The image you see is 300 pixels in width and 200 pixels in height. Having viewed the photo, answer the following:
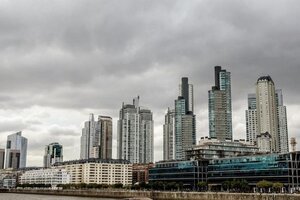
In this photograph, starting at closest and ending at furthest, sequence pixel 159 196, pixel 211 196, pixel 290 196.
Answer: pixel 290 196, pixel 211 196, pixel 159 196

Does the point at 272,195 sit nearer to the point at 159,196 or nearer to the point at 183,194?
the point at 183,194

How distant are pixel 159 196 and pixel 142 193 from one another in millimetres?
12454

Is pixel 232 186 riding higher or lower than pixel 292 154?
lower

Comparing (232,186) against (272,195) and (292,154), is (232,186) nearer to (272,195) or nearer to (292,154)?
(292,154)

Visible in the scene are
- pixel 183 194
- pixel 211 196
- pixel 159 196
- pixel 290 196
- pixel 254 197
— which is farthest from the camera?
pixel 159 196

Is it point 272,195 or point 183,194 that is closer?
point 272,195

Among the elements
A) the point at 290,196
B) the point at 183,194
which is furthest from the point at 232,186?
the point at 290,196

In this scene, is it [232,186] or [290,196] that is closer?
[290,196]

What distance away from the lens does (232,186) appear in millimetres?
179750

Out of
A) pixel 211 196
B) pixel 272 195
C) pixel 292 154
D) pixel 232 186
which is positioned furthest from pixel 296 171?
pixel 272 195

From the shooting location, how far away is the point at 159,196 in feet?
608

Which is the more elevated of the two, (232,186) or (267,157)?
(267,157)

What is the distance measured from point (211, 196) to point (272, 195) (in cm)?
2948

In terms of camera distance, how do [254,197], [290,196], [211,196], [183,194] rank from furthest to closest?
[183,194]
[211,196]
[254,197]
[290,196]
